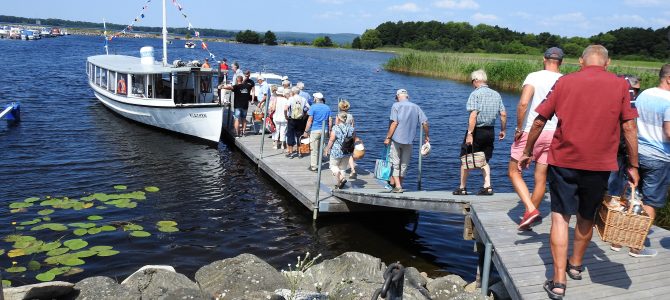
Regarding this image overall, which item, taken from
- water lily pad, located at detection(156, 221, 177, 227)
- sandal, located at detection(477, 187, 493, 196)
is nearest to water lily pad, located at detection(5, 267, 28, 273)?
water lily pad, located at detection(156, 221, 177, 227)

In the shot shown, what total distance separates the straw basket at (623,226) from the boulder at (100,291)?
5667mm

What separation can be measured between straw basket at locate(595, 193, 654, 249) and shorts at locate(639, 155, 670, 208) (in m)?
1.07

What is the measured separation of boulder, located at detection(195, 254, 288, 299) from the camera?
7.51 metres

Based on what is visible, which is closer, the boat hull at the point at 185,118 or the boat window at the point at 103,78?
the boat hull at the point at 185,118

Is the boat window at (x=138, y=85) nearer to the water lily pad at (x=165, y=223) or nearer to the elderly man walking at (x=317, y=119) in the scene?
the elderly man walking at (x=317, y=119)

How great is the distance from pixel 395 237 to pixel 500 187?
522cm

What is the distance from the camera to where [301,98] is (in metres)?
13.5

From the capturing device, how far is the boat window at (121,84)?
20969 mm

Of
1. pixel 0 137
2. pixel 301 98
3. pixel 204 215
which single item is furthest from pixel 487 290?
pixel 0 137

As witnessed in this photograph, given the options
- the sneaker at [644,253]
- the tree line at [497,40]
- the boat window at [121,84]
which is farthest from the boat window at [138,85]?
the tree line at [497,40]

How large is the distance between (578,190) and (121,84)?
19608 mm

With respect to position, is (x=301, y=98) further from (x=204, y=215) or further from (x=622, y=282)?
(x=622, y=282)

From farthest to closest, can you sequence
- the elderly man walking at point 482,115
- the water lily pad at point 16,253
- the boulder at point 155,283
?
the water lily pad at point 16,253
the elderly man walking at point 482,115
the boulder at point 155,283

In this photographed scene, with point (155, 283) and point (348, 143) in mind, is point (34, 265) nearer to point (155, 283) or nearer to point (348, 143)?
point (155, 283)
